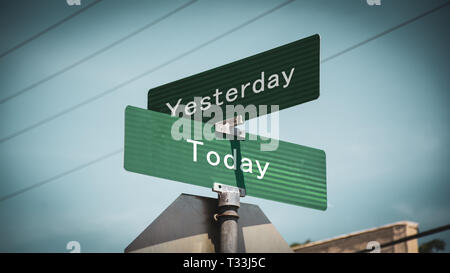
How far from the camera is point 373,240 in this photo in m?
13.1

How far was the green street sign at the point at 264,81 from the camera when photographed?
4004mm

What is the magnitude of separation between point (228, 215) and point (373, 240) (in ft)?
32.8

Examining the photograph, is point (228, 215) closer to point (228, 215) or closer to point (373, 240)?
point (228, 215)

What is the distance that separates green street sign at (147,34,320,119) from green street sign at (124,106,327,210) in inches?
10.4

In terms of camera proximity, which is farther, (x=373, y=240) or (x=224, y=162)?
(x=373, y=240)

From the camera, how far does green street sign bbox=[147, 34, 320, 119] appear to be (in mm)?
4004

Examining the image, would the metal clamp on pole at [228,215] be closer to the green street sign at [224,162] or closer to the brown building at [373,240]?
the green street sign at [224,162]

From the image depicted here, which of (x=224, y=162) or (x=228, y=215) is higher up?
(x=224, y=162)

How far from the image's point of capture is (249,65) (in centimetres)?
417

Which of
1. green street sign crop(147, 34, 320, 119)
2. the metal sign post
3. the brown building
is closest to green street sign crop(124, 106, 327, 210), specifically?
the metal sign post

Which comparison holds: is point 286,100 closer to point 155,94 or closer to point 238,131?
point 238,131

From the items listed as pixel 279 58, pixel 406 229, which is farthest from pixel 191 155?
pixel 406 229

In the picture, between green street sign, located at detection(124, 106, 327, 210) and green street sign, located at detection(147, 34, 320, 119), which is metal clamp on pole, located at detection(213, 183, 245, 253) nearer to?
green street sign, located at detection(124, 106, 327, 210)

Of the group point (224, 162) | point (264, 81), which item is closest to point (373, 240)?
point (264, 81)
